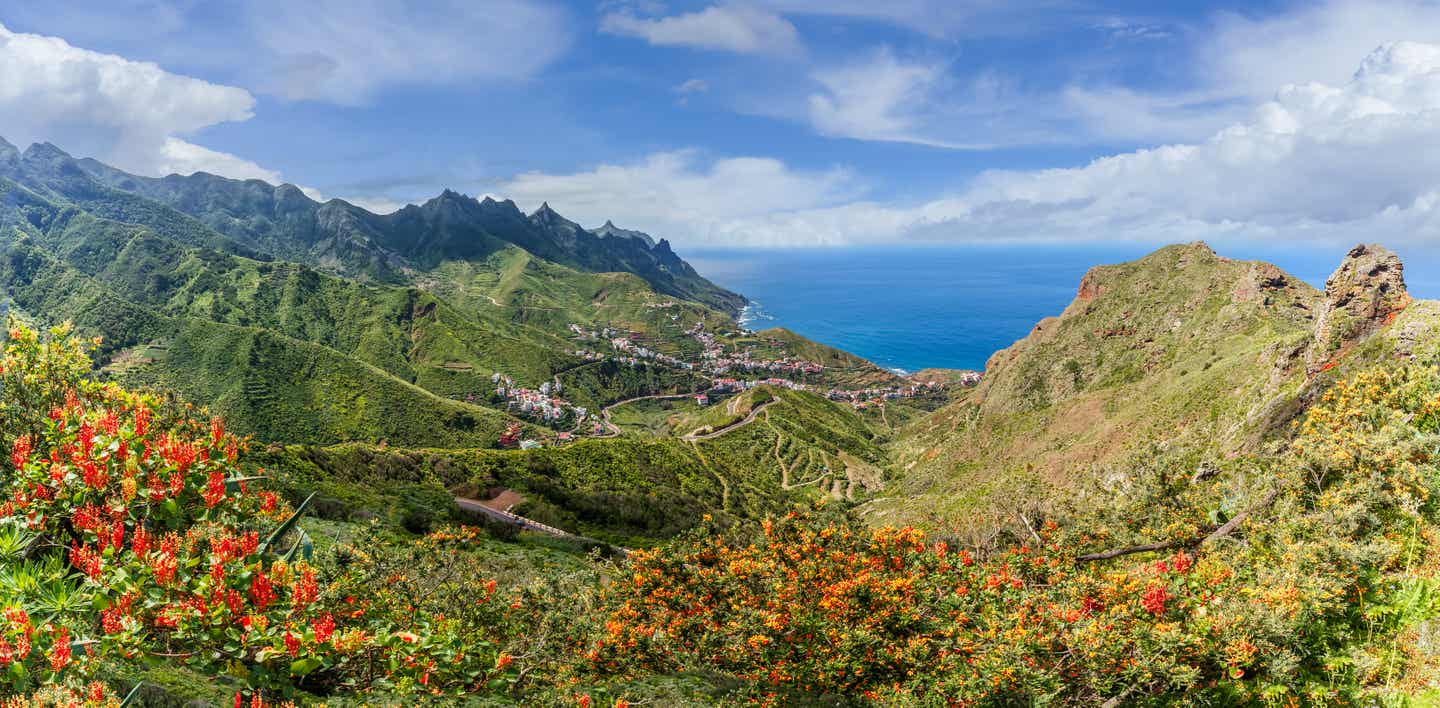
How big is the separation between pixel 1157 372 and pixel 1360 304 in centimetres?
4485

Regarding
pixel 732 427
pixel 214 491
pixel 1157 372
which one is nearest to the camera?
pixel 214 491

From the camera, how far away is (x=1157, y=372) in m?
86.5

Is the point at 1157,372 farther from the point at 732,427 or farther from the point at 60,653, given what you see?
the point at 60,653

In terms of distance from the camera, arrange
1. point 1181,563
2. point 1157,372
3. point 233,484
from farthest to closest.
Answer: point 1157,372
point 1181,563
point 233,484

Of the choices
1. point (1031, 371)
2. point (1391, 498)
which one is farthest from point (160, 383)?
point (1031, 371)

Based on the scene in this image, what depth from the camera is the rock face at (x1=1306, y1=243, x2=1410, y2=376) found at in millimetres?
43500

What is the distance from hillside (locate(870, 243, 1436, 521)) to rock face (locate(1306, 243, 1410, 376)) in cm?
13

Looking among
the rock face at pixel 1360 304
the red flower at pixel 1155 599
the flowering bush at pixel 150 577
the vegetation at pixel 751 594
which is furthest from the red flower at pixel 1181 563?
the rock face at pixel 1360 304

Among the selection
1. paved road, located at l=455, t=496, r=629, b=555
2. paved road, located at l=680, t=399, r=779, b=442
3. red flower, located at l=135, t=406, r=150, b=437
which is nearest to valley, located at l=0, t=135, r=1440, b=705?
red flower, located at l=135, t=406, r=150, b=437

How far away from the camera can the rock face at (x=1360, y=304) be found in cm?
4350

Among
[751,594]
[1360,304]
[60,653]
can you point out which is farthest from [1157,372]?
[60,653]

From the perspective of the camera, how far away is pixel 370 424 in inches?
5364

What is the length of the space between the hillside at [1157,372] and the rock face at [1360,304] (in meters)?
0.13

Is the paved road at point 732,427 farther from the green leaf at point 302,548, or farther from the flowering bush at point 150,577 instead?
the flowering bush at point 150,577
